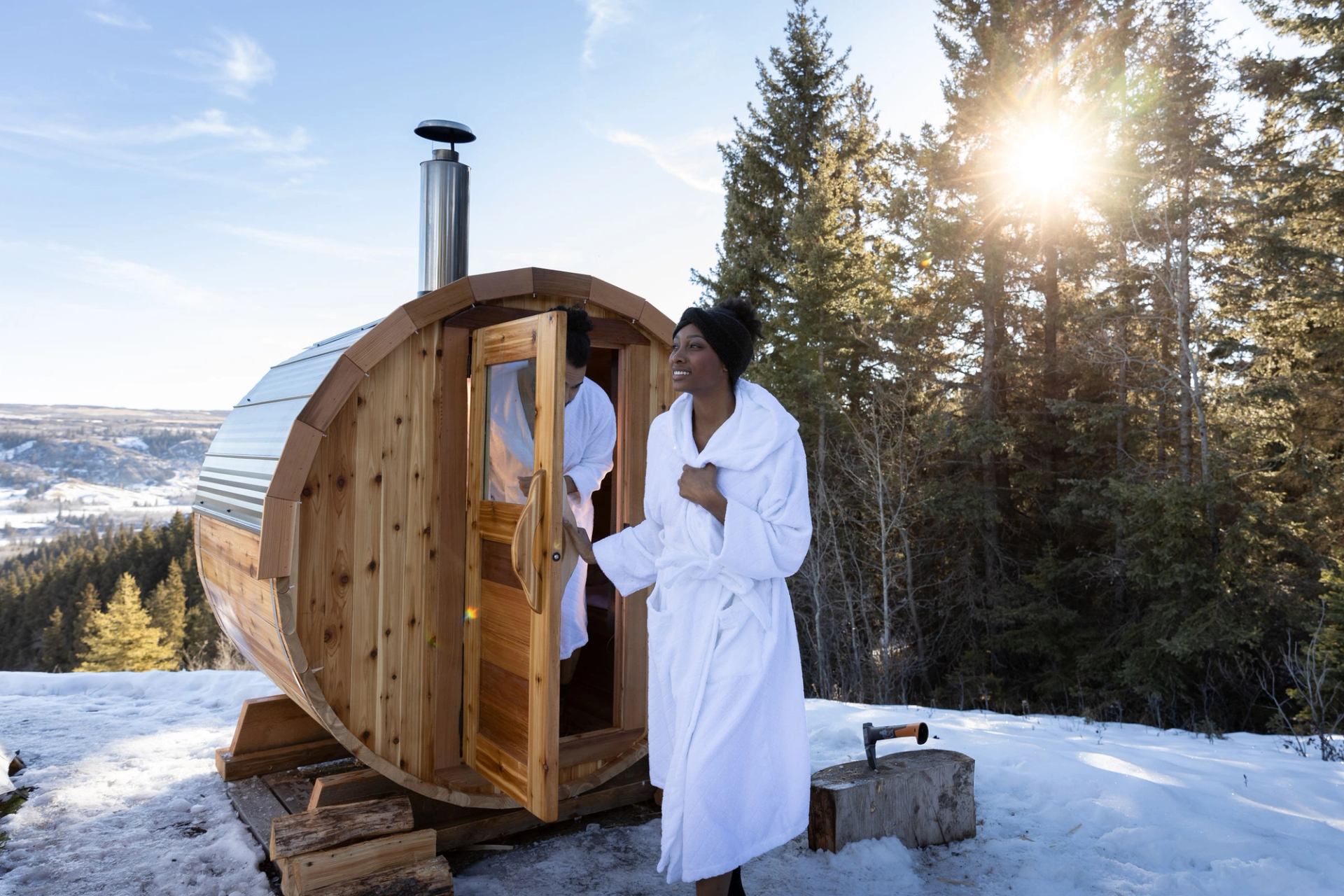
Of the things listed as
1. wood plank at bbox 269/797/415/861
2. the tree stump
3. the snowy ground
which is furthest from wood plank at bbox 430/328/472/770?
the tree stump

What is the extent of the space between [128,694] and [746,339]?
621cm

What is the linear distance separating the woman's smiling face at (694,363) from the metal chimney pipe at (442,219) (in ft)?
10.1

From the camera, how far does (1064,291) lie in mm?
15312

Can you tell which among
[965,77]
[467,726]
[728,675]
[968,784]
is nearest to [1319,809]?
[968,784]

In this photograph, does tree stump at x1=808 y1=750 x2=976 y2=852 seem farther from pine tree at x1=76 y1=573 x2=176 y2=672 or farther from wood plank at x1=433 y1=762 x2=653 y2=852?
pine tree at x1=76 y1=573 x2=176 y2=672

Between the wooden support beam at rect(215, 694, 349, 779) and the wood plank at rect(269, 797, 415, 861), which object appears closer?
the wood plank at rect(269, 797, 415, 861)

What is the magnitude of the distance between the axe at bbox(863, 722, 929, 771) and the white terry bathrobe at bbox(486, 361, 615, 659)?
57.8 inches

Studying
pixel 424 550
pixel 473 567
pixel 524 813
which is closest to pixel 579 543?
pixel 473 567

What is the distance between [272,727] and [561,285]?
278 cm

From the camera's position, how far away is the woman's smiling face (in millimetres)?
2576

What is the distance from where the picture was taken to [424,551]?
346 centimetres

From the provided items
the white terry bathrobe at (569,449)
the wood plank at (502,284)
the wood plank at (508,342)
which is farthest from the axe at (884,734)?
the wood plank at (502,284)

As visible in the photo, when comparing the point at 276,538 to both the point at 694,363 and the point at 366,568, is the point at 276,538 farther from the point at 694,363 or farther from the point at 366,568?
the point at 694,363

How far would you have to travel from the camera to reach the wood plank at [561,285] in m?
3.59
